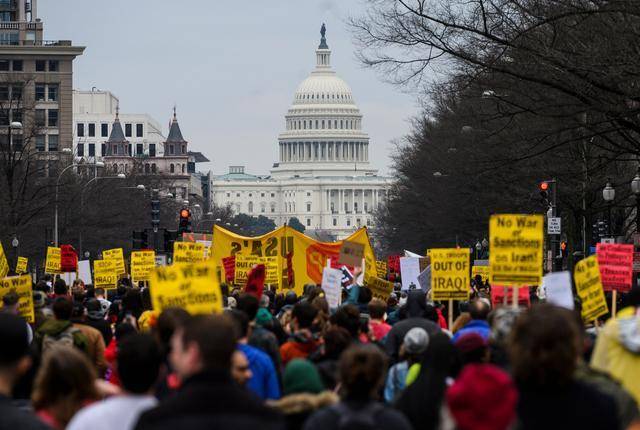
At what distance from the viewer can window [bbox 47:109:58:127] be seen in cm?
13325

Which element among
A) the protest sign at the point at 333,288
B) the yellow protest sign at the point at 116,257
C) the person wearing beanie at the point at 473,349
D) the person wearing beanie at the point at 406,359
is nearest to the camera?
the person wearing beanie at the point at 473,349

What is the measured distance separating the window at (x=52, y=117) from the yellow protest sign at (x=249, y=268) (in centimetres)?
10529

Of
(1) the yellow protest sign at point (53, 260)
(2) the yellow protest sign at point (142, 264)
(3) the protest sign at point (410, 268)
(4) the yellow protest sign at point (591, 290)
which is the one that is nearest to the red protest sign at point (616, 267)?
(4) the yellow protest sign at point (591, 290)

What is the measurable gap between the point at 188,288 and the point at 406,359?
1.68m

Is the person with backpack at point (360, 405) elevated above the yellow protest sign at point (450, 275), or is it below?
below

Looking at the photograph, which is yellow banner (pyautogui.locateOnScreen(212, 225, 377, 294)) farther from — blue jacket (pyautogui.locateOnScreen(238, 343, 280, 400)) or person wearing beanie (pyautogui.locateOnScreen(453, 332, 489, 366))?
person wearing beanie (pyautogui.locateOnScreen(453, 332, 489, 366))

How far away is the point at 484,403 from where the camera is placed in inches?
307

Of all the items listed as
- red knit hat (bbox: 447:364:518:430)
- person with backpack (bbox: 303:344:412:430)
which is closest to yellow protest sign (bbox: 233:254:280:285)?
person with backpack (bbox: 303:344:412:430)

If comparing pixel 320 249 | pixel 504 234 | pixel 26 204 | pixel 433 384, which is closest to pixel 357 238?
pixel 320 249

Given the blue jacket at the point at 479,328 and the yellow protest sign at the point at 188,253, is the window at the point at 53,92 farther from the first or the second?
the blue jacket at the point at 479,328

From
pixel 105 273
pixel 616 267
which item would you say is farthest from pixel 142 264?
pixel 616 267

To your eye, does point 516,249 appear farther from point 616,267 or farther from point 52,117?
point 52,117

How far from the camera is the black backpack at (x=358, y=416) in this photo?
28.6 ft

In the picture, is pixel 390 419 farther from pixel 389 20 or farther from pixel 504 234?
pixel 389 20
